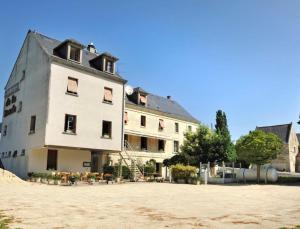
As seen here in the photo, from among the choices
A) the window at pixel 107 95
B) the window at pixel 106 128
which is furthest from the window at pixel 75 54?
the window at pixel 106 128

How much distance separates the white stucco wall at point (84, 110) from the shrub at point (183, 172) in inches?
237

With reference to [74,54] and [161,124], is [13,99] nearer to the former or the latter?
[74,54]

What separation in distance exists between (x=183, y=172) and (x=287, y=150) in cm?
4448

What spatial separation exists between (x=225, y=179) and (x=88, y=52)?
1955 cm

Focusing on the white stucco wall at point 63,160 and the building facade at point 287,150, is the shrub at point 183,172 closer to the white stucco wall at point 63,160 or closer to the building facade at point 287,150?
the white stucco wall at point 63,160

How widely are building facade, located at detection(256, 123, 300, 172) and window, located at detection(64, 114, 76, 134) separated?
49.1 m

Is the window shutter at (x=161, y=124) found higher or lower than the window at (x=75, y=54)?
lower

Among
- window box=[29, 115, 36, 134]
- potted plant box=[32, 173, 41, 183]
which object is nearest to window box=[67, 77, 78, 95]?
window box=[29, 115, 36, 134]

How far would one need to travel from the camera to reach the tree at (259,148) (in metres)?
31.8

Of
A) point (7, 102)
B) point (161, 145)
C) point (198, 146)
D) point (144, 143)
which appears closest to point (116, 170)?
point (144, 143)

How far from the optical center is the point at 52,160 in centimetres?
3067

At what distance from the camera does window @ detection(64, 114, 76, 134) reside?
29750 mm

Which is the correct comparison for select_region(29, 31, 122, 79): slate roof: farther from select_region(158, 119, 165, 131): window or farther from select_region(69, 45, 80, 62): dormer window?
select_region(158, 119, 165, 131): window

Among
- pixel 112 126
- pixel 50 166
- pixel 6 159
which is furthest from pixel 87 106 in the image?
pixel 6 159
